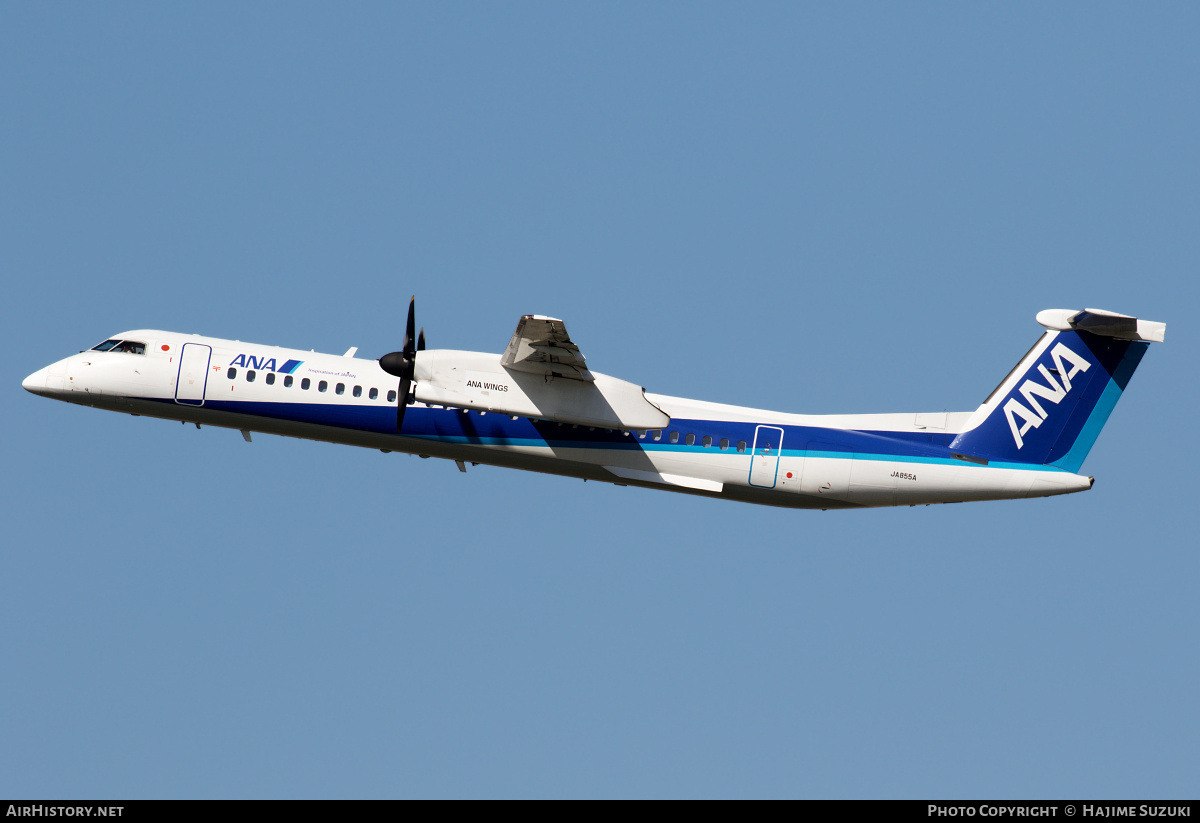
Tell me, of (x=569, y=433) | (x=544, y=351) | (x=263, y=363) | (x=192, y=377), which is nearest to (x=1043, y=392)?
(x=569, y=433)

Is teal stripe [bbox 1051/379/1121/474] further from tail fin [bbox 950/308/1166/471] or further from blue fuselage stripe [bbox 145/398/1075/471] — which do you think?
blue fuselage stripe [bbox 145/398/1075/471]

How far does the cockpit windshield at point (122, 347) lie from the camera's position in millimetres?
28266

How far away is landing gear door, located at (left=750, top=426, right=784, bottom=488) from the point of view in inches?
1075

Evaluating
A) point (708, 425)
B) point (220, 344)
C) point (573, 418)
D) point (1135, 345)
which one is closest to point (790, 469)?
point (708, 425)

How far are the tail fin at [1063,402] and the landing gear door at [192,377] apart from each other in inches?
674

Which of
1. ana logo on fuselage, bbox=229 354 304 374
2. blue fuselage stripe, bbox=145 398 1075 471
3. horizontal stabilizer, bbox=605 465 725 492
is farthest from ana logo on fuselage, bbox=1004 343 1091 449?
ana logo on fuselage, bbox=229 354 304 374

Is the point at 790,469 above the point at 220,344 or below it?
below

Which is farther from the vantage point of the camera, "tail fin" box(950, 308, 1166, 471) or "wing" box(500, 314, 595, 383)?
"tail fin" box(950, 308, 1166, 471)

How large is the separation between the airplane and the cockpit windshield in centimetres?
40

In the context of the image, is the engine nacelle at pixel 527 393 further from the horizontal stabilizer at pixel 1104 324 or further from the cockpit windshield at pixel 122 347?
the horizontal stabilizer at pixel 1104 324

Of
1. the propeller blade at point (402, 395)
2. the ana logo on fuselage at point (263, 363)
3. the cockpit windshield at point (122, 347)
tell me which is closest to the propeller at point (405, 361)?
the propeller blade at point (402, 395)
